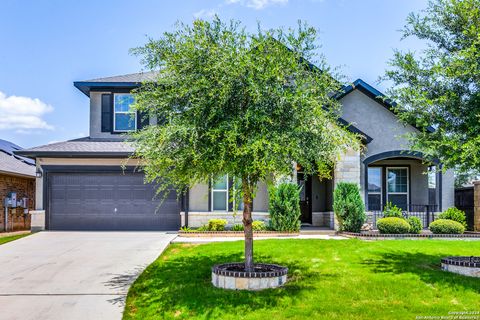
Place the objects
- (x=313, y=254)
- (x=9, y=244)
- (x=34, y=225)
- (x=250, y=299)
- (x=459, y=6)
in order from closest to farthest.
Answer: (x=250, y=299) → (x=459, y=6) → (x=313, y=254) → (x=9, y=244) → (x=34, y=225)

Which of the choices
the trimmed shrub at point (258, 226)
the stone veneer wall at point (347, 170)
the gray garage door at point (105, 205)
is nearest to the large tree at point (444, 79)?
the stone veneer wall at point (347, 170)

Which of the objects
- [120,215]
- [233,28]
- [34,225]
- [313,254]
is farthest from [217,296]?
[34,225]

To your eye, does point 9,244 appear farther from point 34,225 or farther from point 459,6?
point 459,6

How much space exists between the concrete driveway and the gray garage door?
139 cm

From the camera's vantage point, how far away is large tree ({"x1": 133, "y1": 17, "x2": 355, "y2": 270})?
334 inches

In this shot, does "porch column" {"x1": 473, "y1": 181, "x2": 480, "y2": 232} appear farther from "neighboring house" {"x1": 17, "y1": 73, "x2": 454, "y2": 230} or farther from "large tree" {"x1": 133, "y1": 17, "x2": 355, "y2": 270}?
"large tree" {"x1": 133, "y1": 17, "x2": 355, "y2": 270}

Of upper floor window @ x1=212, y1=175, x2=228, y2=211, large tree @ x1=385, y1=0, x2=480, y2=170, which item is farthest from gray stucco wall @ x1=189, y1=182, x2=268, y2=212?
large tree @ x1=385, y1=0, x2=480, y2=170

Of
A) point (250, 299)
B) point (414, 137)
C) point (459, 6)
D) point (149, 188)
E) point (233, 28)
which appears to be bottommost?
point (250, 299)

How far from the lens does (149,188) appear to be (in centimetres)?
1778

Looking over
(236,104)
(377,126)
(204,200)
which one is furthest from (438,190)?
(236,104)

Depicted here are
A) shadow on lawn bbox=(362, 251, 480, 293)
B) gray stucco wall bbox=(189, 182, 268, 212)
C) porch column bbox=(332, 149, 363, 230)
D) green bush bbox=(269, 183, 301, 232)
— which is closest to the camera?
shadow on lawn bbox=(362, 251, 480, 293)

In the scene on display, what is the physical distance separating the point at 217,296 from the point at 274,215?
775 cm

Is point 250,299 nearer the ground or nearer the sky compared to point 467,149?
nearer the ground

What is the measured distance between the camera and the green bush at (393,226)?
49.5 feet
